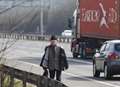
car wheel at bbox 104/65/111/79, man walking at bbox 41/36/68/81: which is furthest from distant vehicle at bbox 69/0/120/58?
man walking at bbox 41/36/68/81

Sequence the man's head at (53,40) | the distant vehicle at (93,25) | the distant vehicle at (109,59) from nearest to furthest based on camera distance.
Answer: the man's head at (53,40), the distant vehicle at (109,59), the distant vehicle at (93,25)

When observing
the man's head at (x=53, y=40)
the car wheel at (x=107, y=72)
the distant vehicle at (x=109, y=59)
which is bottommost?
the car wheel at (x=107, y=72)

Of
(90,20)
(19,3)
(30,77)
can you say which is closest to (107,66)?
(30,77)

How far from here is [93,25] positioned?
123 ft

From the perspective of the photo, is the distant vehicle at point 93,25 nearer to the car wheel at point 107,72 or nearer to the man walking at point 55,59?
the car wheel at point 107,72

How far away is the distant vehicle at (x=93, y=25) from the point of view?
33566mm

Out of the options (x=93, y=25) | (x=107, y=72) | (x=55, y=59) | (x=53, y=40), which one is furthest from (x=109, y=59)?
(x=93, y=25)

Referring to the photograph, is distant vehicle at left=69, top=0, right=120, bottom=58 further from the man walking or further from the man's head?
the man's head

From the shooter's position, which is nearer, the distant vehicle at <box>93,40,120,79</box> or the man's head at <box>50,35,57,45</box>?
the man's head at <box>50,35,57,45</box>

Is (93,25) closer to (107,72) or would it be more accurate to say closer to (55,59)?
(107,72)

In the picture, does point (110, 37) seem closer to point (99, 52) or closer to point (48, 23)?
point (99, 52)

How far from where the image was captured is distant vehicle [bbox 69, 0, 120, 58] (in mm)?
33566

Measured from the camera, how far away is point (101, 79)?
2353 centimetres

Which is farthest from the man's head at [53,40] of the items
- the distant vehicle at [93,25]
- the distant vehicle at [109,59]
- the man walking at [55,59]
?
the distant vehicle at [93,25]
